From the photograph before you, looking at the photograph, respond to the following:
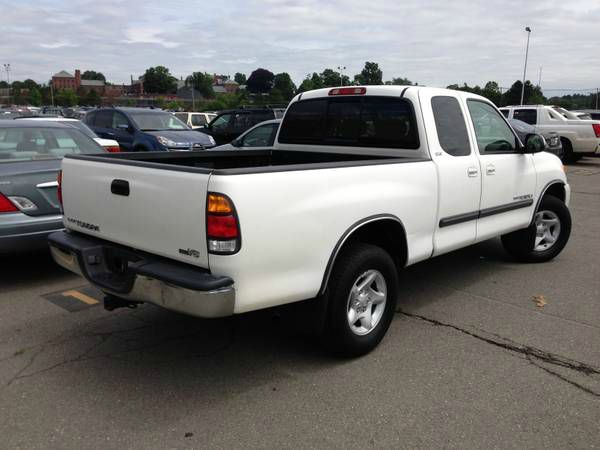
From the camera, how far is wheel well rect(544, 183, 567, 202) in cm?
622

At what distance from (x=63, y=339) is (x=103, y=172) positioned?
141 centimetres

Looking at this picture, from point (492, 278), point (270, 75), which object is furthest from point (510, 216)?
point (270, 75)

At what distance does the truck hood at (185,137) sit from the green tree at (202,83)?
123420 mm

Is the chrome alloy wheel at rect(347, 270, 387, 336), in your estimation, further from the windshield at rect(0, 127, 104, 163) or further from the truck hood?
the truck hood

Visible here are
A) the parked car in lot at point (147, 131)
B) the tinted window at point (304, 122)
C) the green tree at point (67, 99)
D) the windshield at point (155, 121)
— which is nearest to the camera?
the tinted window at point (304, 122)

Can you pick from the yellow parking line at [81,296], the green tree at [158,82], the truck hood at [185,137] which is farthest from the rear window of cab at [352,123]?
the green tree at [158,82]

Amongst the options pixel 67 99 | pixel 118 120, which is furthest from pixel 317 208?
pixel 67 99

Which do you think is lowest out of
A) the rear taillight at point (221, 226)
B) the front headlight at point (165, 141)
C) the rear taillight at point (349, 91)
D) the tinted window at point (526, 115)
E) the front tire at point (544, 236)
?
the front tire at point (544, 236)

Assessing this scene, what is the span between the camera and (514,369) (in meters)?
3.64

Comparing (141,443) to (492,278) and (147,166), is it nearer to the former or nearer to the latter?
(147,166)

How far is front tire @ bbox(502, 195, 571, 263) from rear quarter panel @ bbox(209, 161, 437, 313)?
9.13 ft

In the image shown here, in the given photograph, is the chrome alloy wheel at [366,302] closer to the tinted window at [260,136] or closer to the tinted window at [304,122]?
the tinted window at [304,122]

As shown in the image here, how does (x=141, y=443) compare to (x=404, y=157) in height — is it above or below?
below

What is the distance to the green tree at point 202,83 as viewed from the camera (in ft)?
437
